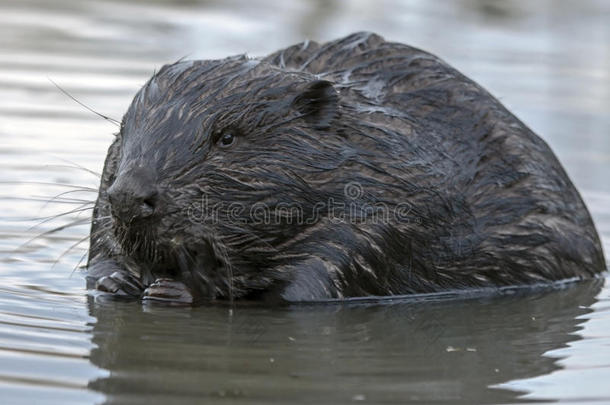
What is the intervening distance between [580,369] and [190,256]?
182cm

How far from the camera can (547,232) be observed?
7105mm

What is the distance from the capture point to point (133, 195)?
582cm

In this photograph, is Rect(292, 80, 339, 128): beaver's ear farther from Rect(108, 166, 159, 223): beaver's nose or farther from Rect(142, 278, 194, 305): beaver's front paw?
Rect(142, 278, 194, 305): beaver's front paw

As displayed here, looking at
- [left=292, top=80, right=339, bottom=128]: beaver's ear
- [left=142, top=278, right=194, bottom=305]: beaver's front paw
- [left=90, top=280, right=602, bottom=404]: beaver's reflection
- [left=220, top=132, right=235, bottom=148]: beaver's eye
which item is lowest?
[left=90, top=280, right=602, bottom=404]: beaver's reflection

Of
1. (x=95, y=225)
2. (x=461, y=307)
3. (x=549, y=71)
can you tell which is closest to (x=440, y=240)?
(x=461, y=307)

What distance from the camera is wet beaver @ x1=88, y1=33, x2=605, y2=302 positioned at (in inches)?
240

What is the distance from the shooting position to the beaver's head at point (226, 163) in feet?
19.8

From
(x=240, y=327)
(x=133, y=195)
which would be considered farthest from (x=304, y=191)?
(x=133, y=195)

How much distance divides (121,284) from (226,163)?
810 millimetres

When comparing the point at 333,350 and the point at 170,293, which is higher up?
the point at 170,293

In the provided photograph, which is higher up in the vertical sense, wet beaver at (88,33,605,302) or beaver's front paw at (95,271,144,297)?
wet beaver at (88,33,605,302)

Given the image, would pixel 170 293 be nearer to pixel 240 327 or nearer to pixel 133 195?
pixel 240 327

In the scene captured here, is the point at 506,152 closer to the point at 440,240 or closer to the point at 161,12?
the point at 440,240

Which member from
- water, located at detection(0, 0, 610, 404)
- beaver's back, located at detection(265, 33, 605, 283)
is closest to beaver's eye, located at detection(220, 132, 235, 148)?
beaver's back, located at detection(265, 33, 605, 283)
